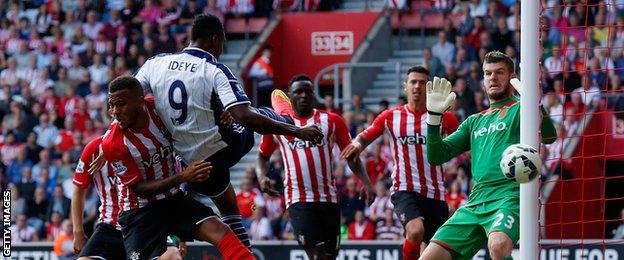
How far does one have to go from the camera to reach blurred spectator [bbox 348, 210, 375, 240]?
18281 mm

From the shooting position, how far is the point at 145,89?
10055mm

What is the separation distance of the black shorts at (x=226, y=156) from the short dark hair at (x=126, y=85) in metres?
0.79

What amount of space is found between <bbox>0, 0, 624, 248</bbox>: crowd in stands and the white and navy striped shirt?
598 centimetres

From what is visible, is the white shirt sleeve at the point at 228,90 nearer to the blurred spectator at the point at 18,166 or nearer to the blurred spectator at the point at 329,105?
the blurred spectator at the point at 329,105

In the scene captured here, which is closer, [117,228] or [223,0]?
[117,228]

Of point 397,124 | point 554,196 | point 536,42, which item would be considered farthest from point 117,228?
point 554,196

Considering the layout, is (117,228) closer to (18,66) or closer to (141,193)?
Answer: (141,193)

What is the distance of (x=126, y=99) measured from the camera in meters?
9.67

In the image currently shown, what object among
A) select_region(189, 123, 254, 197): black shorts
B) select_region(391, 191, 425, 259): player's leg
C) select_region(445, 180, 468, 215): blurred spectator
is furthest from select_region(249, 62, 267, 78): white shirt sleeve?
select_region(189, 123, 254, 197): black shorts

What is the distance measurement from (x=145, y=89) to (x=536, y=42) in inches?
110

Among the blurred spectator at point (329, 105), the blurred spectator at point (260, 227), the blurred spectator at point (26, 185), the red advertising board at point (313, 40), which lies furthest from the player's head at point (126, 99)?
the red advertising board at point (313, 40)

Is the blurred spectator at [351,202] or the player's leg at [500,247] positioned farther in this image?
the blurred spectator at [351,202]

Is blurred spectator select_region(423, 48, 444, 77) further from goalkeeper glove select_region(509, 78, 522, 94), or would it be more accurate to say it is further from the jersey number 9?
the jersey number 9

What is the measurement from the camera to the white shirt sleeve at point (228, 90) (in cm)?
978
